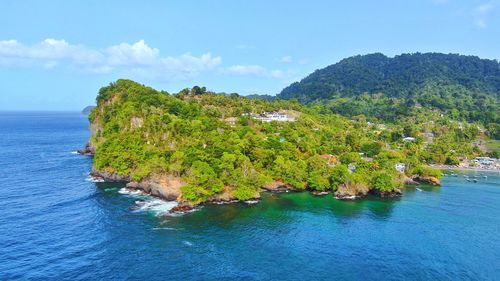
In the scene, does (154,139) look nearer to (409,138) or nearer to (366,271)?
(366,271)

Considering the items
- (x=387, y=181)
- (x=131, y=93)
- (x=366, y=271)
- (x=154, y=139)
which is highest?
(x=131, y=93)

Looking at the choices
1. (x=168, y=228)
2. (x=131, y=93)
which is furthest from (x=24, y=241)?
(x=131, y=93)

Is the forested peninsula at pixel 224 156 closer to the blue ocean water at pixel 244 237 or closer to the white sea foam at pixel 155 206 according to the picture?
the white sea foam at pixel 155 206

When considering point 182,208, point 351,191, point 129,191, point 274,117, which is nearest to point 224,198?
point 182,208

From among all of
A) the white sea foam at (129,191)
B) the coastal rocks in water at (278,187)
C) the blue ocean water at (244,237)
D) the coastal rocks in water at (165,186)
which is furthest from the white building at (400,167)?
the white sea foam at (129,191)

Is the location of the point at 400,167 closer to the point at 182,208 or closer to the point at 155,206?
the point at 182,208

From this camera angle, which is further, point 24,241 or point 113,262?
point 24,241
